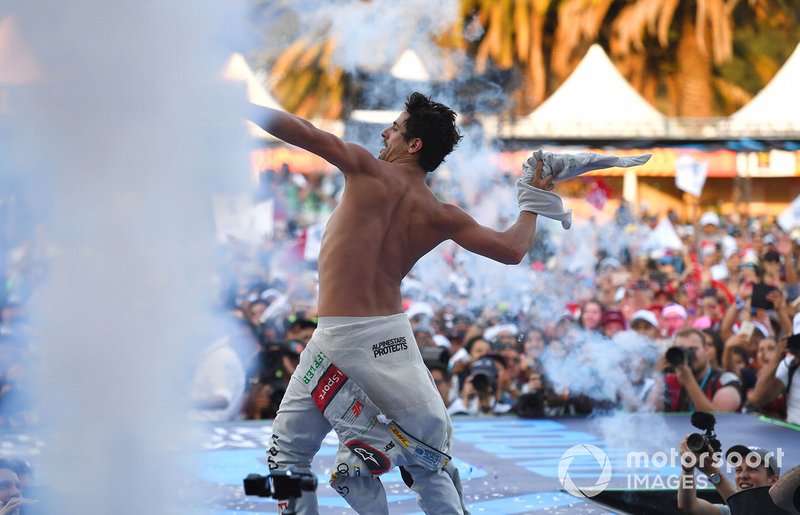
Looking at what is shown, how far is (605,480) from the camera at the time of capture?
19.3 ft

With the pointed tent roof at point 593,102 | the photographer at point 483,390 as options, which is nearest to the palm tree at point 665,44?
the pointed tent roof at point 593,102

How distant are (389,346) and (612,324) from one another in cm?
493

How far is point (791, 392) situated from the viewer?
7195mm

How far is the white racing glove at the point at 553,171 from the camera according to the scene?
4.21 m

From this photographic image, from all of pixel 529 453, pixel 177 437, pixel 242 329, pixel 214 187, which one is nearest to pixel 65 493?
pixel 177 437

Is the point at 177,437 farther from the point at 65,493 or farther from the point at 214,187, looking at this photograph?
the point at 214,187

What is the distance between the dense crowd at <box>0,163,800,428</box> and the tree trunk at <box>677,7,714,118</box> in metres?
16.7

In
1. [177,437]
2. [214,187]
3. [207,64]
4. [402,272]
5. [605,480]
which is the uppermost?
[207,64]

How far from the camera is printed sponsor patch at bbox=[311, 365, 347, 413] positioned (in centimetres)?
387

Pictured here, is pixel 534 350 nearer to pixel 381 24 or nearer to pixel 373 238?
pixel 381 24

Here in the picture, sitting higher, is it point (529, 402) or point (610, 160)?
point (610, 160)

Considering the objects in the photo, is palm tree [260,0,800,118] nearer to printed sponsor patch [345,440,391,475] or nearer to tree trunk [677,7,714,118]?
tree trunk [677,7,714,118]

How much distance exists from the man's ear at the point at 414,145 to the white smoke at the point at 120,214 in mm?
663

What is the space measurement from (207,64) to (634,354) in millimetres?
5056
